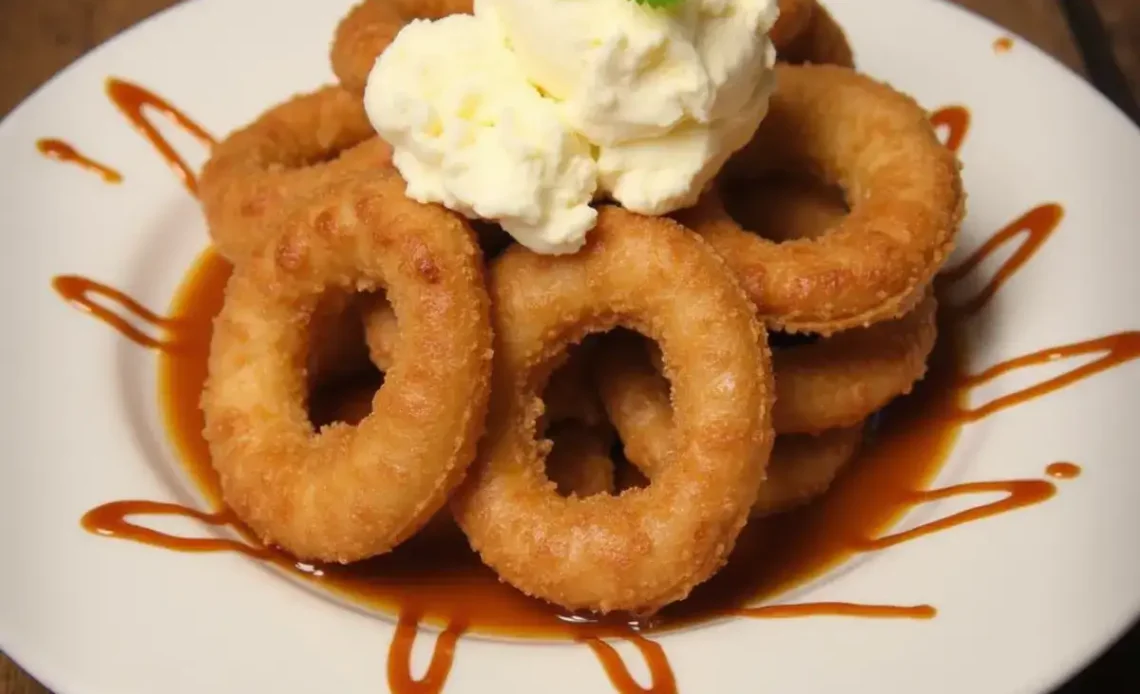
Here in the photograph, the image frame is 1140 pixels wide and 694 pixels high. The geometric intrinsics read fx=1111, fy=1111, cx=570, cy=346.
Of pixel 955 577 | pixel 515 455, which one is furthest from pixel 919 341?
pixel 515 455

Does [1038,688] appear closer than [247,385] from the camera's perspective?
Yes

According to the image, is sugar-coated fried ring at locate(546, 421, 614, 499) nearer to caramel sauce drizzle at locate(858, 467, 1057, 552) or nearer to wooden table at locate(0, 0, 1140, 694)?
caramel sauce drizzle at locate(858, 467, 1057, 552)

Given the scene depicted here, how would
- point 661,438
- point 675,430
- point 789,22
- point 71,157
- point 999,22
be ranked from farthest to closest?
1. point 999,22
2. point 71,157
3. point 789,22
4. point 661,438
5. point 675,430

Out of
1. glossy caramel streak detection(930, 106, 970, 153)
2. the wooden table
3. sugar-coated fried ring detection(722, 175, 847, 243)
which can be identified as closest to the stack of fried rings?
sugar-coated fried ring detection(722, 175, 847, 243)

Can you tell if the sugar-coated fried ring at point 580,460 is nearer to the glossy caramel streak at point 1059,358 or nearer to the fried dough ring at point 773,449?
the fried dough ring at point 773,449

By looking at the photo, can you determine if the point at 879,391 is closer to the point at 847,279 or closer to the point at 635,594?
the point at 847,279

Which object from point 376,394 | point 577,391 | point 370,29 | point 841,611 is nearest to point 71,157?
point 370,29

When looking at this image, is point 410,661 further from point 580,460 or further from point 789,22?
point 789,22
